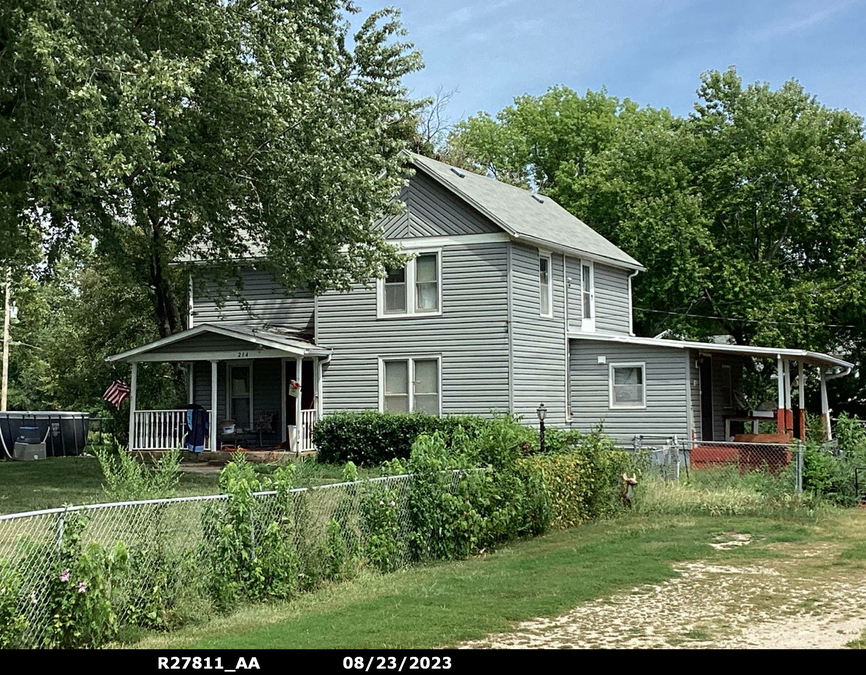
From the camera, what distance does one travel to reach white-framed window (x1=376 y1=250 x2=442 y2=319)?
25469 mm

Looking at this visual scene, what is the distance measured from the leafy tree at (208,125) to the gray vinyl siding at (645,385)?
7.75 metres

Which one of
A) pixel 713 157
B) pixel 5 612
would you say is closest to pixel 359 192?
pixel 5 612

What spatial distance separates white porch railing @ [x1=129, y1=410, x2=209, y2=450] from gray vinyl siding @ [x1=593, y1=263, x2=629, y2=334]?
11.4 m

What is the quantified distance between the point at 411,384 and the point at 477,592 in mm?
16110

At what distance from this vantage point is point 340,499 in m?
10.4

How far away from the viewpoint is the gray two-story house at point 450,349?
24.9m

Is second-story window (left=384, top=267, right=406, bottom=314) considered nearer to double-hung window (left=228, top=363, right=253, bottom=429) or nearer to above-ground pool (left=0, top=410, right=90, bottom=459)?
double-hung window (left=228, top=363, right=253, bottom=429)

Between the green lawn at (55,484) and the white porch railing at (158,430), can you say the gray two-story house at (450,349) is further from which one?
the green lawn at (55,484)

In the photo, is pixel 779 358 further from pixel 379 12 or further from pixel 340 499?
pixel 340 499

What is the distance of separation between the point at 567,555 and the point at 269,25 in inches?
434

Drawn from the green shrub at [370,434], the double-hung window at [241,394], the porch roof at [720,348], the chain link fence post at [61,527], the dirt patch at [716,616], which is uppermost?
the porch roof at [720,348]

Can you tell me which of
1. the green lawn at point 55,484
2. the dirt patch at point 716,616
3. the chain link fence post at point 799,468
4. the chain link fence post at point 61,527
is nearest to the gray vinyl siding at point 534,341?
the green lawn at point 55,484

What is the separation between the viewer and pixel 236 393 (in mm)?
28297

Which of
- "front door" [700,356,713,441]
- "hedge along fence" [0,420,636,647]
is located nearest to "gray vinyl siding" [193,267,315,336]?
"front door" [700,356,713,441]
